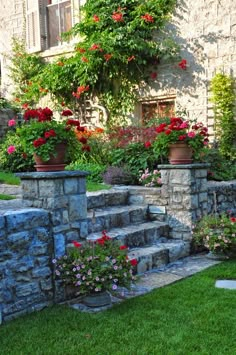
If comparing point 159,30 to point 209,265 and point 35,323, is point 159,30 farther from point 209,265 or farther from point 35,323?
point 35,323

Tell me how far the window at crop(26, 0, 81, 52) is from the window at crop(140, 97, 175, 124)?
9.66ft

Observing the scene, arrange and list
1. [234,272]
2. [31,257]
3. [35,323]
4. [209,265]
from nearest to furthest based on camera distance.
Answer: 1. [35,323]
2. [31,257]
3. [234,272]
4. [209,265]

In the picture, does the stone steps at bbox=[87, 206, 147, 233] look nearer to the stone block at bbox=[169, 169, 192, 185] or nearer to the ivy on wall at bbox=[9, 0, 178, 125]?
the stone block at bbox=[169, 169, 192, 185]

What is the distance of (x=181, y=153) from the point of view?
5.03m

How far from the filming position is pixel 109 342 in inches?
107

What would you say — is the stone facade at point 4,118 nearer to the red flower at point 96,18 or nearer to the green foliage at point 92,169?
the green foliage at point 92,169

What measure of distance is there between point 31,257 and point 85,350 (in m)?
0.97

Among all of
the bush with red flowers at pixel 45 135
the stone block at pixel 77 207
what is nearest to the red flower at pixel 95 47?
the bush with red flowers at pixel 45 135

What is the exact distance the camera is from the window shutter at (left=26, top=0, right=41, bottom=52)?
10102 millimetres

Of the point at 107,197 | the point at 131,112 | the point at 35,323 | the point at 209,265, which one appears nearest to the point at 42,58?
the point at 131,112

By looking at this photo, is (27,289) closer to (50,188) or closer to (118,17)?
(50,188)

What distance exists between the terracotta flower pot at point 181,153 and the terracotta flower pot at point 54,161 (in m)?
1.87

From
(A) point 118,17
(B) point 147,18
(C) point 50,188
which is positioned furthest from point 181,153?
(A) point 118,17

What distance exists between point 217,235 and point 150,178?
60.9 inches
